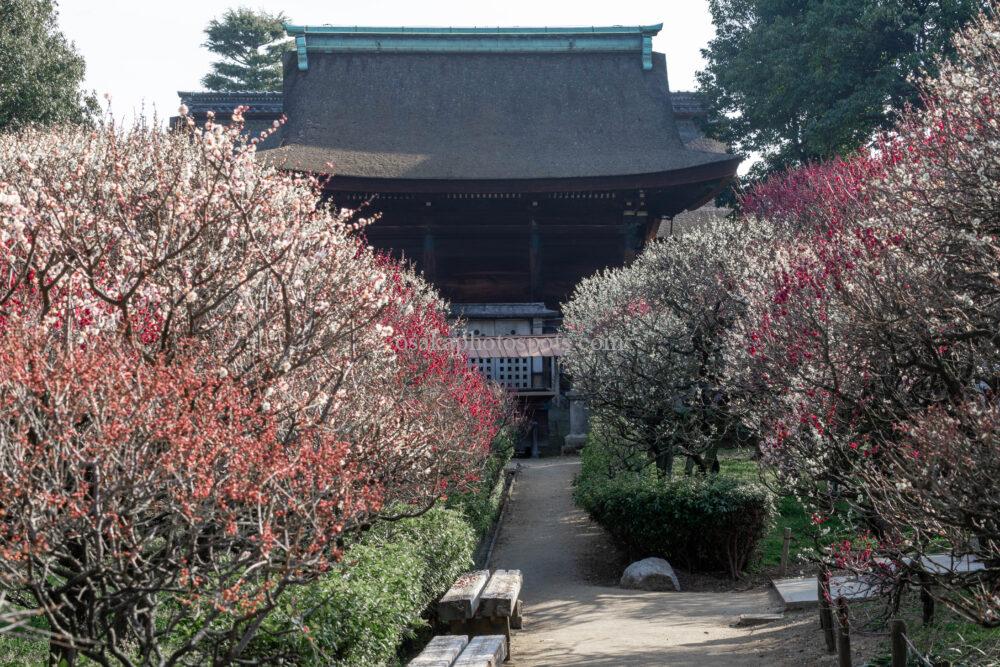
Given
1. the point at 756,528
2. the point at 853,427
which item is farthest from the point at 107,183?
the point at 756,528

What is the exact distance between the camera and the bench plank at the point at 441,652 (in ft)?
27.0

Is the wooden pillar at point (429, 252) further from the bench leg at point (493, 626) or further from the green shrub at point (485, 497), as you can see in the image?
the bench leg at point (493, 626)

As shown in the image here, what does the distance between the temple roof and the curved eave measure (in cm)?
6

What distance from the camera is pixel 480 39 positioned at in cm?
3562

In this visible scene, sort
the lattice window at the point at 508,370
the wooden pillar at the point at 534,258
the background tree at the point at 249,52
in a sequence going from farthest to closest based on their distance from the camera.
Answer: the background tree at the point at 249,52, the wooden pillar at the point at 534,258, the lattice window at the point at 508,370

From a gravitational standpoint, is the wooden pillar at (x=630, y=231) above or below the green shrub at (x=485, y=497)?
above

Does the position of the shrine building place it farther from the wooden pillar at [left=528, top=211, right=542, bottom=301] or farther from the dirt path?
the dirt path

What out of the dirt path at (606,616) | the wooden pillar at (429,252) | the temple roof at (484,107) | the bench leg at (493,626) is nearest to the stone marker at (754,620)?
the dirt path at (606,616)

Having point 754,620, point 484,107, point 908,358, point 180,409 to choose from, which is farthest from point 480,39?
point 180,409

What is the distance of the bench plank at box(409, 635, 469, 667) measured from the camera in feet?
27.0

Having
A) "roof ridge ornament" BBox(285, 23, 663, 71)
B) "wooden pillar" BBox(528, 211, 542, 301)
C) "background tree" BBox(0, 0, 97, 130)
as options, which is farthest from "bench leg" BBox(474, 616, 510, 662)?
"roof ridge ornament" BBox(285, 23, 663, 71)

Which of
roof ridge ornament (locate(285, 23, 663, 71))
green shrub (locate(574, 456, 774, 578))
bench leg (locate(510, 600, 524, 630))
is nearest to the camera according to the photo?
bench leg (locate(510, 600, 524, 630))

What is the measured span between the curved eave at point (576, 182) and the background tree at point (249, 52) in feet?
104

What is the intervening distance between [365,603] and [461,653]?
126 cm
